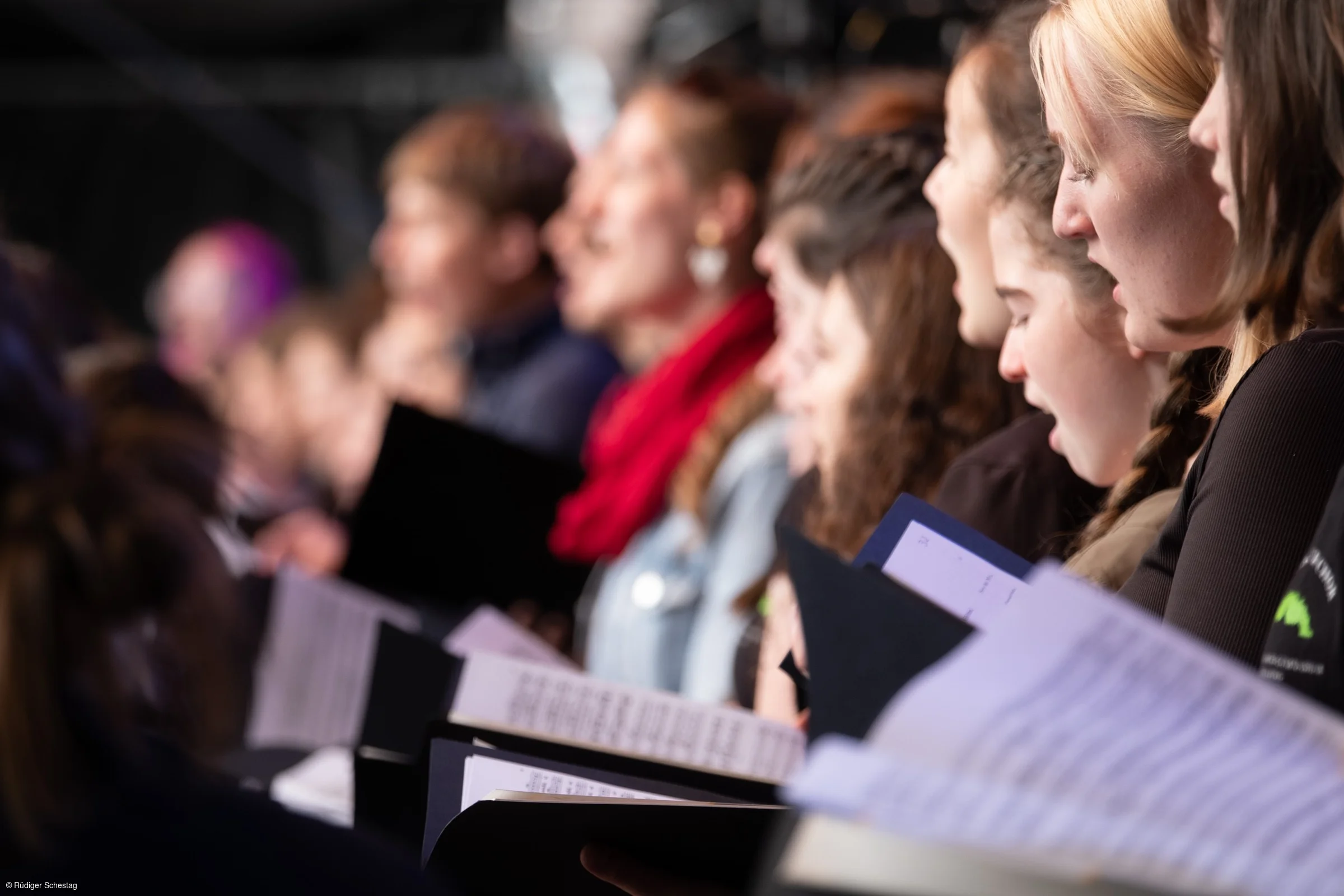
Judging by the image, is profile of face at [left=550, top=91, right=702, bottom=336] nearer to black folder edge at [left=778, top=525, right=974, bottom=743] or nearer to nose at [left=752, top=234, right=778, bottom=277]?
nose at [left=752, top=234, right=778, bottom=277]

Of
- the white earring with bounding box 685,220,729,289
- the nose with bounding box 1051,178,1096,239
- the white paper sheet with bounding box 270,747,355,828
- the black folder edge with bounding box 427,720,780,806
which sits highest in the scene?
the nose with bounding box 1051,178,1096,239

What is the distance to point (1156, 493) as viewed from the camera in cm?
113

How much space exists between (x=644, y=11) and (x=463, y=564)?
100 inches

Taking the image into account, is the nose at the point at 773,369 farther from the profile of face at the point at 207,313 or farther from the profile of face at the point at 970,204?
the profile of face at the point at 207,313

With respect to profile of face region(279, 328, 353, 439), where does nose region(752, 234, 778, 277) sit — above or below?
above

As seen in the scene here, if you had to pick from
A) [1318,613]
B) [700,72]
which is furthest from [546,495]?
[1318,613]

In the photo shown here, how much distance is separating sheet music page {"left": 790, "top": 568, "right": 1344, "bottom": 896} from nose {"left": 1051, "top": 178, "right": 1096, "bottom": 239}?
0.47 m

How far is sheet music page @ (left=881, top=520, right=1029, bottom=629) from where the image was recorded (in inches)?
36.2

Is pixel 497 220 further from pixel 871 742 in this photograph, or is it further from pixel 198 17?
pixel 198 17

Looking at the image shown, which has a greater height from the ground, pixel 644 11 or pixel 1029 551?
pixel 644 11

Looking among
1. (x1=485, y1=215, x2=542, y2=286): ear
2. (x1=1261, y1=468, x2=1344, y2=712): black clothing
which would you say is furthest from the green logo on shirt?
(x1=485, y1=215, x2=542, y2=286): ear

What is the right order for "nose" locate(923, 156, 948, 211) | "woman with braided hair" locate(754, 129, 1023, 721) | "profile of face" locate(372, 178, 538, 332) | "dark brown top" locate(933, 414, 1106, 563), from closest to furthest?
"dark brown top" locate(933, 414, 1106, 563), "nose" locate(923, 156, 948, 211), "woman with braided hair" locate(754, 129, 1023, 721), "profile of face" locate(372, 178, 538, 332)

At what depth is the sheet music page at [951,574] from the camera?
0.92 meters

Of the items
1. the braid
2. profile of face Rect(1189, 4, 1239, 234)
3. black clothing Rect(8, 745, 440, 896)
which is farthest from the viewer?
the braid
